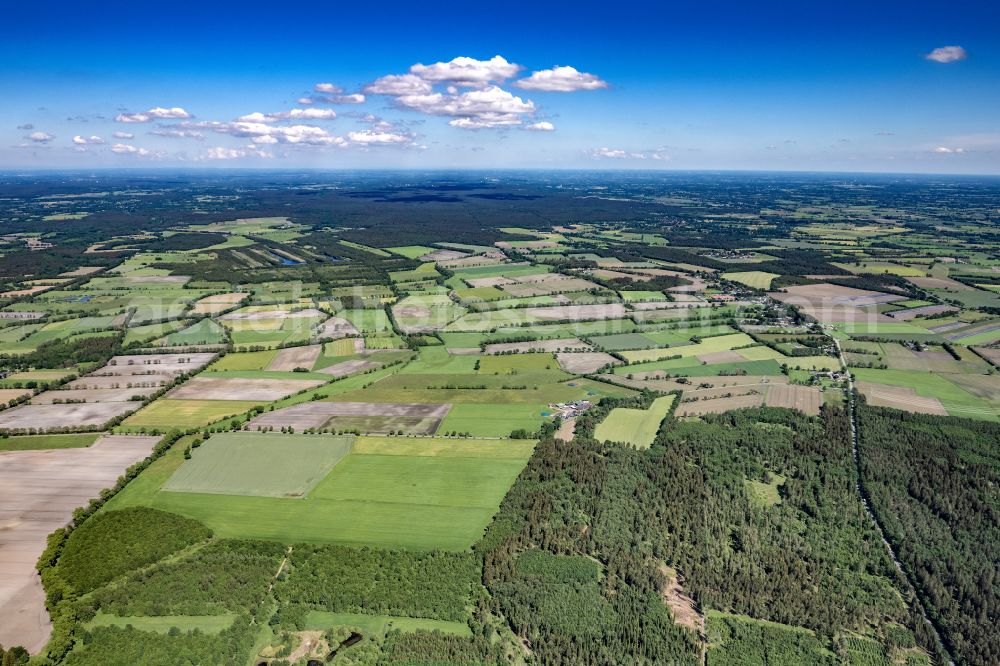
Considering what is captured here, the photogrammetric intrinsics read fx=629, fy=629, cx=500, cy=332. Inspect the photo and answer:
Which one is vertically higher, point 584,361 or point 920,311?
point 920,311

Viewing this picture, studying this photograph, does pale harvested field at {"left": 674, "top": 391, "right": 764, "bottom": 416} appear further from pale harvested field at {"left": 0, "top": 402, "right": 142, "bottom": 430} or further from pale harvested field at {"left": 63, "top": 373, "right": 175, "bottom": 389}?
pale harvested field at {"left": 63, "top": 373, "right": 175, "bottom": 389}

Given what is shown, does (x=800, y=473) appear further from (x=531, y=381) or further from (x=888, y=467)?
(x=531, y=381)

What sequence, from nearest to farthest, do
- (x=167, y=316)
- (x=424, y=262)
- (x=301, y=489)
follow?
1. (x=301, y=489)
2. (x=167, y=316)
3. (x=424, y=262)

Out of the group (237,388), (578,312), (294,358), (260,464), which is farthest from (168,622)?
(578,312)

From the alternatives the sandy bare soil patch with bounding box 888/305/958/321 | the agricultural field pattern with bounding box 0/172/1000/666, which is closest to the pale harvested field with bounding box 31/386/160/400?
the agricultural field pattern with bounding box 0/172/1000/666

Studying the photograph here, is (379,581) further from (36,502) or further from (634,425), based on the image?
(634,425)

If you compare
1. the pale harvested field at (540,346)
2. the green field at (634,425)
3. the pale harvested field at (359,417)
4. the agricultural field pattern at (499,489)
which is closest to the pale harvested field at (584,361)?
the agricultural field pattern at (499,489)

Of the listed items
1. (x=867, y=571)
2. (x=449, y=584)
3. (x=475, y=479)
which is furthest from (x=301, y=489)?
(x=867, y=571)
